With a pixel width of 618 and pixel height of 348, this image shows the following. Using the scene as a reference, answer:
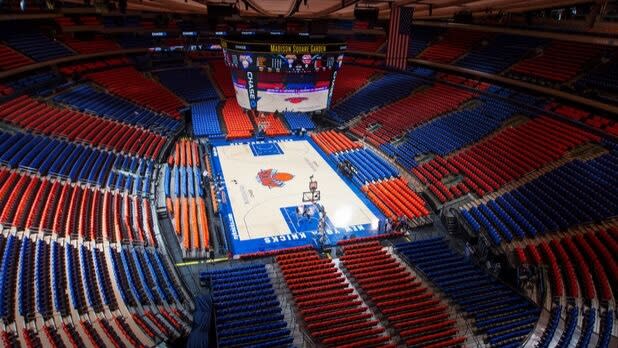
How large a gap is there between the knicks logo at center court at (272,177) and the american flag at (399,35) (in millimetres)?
8775

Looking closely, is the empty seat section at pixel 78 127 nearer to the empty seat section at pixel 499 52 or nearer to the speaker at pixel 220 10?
the speaker at pixel 220 10

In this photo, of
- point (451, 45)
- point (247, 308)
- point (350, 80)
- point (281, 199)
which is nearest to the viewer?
point (247, 308)

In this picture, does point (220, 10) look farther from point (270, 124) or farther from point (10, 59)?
point (270, 124)

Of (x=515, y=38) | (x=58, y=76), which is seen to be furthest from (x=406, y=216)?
(x=58, y=76)

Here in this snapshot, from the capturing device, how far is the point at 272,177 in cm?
2423

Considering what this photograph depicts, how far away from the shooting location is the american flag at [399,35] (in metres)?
17.9

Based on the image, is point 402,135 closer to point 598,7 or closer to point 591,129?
point 591,129

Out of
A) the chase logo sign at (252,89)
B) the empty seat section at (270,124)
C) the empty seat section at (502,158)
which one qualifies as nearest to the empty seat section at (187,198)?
the chase logo sign at (252,89)

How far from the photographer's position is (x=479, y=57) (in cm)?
3058

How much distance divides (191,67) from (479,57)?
2540 cm

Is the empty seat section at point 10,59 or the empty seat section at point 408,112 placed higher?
the empty seat section at point 10,59

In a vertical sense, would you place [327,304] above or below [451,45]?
below

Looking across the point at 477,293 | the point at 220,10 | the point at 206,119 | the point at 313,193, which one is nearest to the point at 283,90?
the point at 206,119

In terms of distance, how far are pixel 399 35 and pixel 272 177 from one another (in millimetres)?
10664
